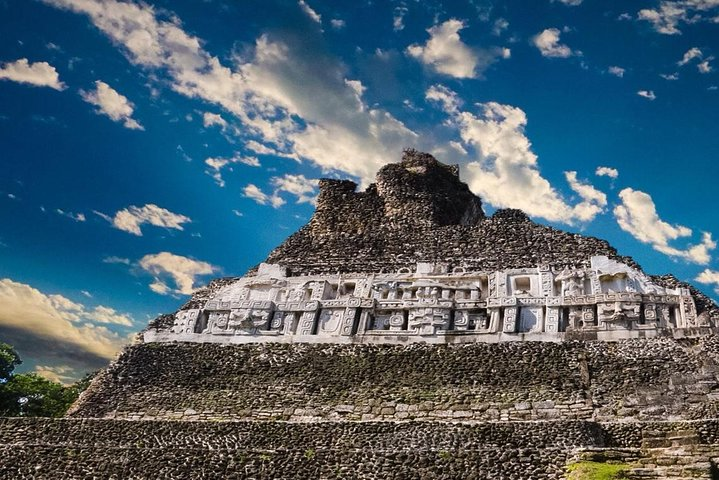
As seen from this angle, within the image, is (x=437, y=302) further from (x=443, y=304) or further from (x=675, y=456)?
(x=675, y=456)

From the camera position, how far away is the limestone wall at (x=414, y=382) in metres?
12.4

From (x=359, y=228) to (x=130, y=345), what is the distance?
26.7 ft

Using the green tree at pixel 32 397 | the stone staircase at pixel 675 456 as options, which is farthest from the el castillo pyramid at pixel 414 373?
the green tree at pixel 32 397

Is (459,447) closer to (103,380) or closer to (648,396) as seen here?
(648,396)

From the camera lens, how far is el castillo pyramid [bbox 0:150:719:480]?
10.7 meters

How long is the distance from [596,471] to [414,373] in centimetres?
558

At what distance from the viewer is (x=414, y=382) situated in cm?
1384

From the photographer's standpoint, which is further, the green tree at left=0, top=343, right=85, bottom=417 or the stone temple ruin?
the green tree at left=0, top=343, right=85, bottom=417

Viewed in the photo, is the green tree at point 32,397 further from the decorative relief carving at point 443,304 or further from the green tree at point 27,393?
the decorative relief carving at point 443,304

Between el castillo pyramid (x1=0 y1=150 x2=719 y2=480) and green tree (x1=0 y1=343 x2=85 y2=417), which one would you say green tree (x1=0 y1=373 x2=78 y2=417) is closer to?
green tree (x1=0 y1=343 x2=85 y2=417)

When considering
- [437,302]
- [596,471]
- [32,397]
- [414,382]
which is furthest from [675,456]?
[32,397]

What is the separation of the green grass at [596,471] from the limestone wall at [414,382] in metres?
2.90

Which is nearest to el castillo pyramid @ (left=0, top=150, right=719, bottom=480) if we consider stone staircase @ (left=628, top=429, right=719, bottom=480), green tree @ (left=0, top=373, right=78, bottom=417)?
stone staircase @ (left=628, top=429, right=719, bottom=480)

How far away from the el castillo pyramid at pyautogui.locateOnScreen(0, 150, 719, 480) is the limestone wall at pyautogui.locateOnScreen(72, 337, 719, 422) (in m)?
0.04
